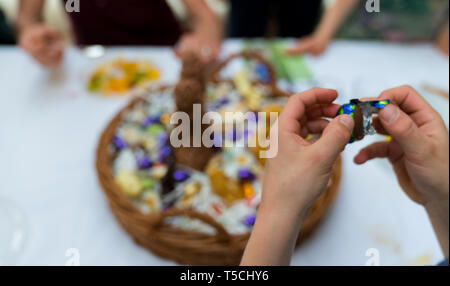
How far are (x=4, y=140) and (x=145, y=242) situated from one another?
0.39 meters

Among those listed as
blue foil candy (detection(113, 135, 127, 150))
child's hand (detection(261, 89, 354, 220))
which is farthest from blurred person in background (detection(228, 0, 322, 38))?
child's hand (detection(261, 89, 354, 220))

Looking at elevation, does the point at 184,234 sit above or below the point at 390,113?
below

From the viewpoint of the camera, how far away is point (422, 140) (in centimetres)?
33

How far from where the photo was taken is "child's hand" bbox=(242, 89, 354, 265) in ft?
0.94

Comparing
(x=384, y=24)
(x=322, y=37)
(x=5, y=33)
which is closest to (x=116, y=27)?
(x=5, y=33)

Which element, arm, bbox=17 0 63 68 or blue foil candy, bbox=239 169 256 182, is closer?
blue foil candy, bbox=239 169 256 182

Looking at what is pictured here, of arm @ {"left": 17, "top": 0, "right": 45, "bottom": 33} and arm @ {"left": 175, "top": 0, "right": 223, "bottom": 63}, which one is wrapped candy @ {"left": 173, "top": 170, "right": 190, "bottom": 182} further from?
arm @ {"left": 17, "top": 0, "right": 45, "bottom": 33}

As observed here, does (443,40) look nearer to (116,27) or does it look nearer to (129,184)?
(129,184)

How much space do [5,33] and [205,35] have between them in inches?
19.8

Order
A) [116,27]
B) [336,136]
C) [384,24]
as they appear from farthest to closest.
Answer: [116,27], [384,24], [336,136]

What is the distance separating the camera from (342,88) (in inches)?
27.0

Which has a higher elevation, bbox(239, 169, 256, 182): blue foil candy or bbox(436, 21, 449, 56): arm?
bbox(436, 21, 449, 56): arm

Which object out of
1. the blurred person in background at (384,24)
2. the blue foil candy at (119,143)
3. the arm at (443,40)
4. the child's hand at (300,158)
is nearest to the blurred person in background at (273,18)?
the blurred person in background at (384,24)
